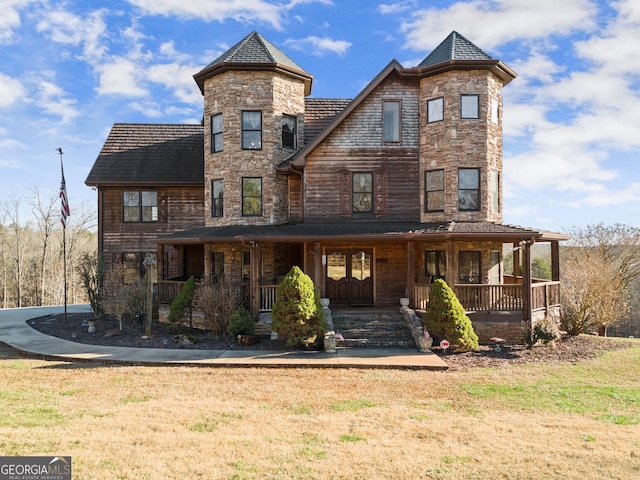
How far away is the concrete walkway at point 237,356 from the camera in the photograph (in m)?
10.8

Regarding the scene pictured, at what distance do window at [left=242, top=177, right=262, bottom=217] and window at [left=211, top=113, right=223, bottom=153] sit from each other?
6.39ft

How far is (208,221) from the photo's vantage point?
17766 millimetres

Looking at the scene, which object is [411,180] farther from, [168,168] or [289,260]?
[168,168]

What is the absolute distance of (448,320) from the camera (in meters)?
12.0

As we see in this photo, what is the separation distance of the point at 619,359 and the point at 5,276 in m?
45.3

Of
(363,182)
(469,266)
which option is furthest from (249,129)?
(469,266)

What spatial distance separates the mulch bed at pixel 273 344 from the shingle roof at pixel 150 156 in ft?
23.0

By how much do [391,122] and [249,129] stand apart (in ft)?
18.9

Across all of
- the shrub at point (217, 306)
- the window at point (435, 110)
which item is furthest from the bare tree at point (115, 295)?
the window at point (435, 110)

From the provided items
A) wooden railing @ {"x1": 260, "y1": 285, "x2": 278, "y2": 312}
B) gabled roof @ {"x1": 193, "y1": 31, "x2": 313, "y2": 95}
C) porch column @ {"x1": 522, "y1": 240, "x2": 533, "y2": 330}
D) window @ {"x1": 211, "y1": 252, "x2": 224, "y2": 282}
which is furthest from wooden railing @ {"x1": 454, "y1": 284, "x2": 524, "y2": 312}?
gabled roof @ {"x1": 193, "y1": 31, "x2": 313, "y2": 95}

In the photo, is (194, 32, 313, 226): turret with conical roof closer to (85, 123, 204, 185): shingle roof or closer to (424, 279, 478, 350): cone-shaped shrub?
(85, 123, 204, 185): shingle roof

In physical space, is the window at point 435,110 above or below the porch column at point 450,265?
above

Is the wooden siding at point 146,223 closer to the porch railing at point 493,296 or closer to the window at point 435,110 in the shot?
the window at point 435,110

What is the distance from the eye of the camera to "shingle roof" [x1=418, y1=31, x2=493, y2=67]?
1541cm
